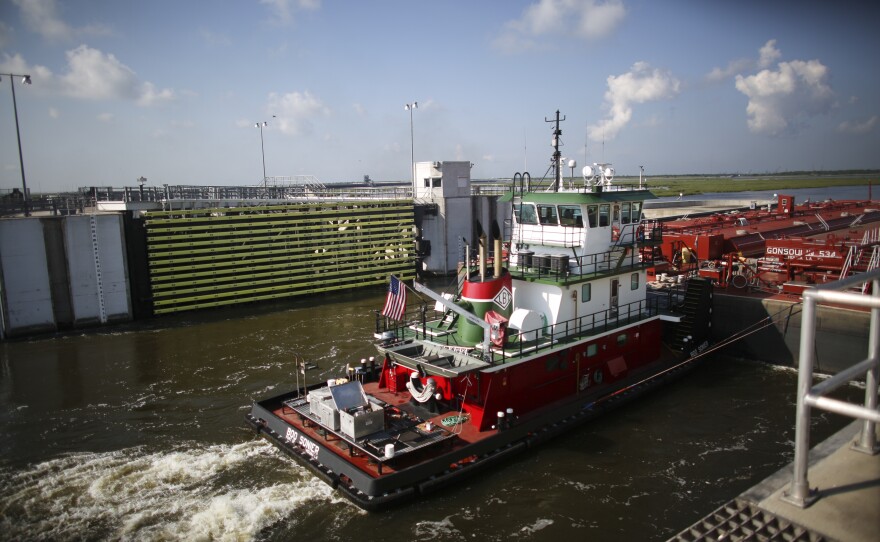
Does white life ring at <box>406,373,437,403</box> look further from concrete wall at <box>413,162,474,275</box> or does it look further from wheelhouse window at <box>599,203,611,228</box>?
concrete wall at <box>413,162,474,275</box>

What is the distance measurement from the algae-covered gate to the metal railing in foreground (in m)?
26.5

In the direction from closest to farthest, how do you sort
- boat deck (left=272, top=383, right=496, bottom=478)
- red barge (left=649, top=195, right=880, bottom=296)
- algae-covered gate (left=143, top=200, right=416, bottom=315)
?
boat deck (left=272, top=383, right=496, bottom=478) → red barge (left=649, top=195, right=880, bottom=296) → algae-covered gate (left=143, top=200, right=416, bottom=315)

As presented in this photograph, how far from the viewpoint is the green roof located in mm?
15523

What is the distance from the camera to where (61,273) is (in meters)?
24.4

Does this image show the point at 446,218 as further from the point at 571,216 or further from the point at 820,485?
the point at 820,485

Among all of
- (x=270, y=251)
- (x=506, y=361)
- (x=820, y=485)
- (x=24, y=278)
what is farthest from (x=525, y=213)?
(x=24, y=278)

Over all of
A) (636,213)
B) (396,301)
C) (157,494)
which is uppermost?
(636,213)

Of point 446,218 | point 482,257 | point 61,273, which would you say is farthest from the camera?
point 446,218

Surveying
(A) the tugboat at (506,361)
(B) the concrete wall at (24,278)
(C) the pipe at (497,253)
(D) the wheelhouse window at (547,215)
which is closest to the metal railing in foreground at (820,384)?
(A) the tugboat at (506,361)

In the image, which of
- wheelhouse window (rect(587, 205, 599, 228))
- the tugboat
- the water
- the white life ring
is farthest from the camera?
wheelhouse window (rect(587, 205, 599, 228))

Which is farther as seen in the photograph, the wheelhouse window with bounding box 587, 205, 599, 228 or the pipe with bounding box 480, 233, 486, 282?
the wheelhouse window with bounding box 587, 205, 599, 228

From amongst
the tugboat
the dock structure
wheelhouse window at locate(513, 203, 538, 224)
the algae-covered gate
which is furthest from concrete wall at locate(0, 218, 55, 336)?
the dock structure

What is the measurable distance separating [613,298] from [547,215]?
3.02m

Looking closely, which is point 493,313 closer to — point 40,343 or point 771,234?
point 40,343
